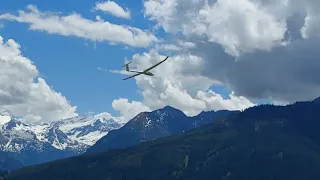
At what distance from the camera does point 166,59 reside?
378 ft

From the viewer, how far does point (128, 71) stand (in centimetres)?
11756

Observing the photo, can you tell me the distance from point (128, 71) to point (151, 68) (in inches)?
207

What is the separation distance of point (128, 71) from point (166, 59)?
8.20 meters

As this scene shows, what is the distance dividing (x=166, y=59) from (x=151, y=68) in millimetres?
3425

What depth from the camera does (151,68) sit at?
378 ft
